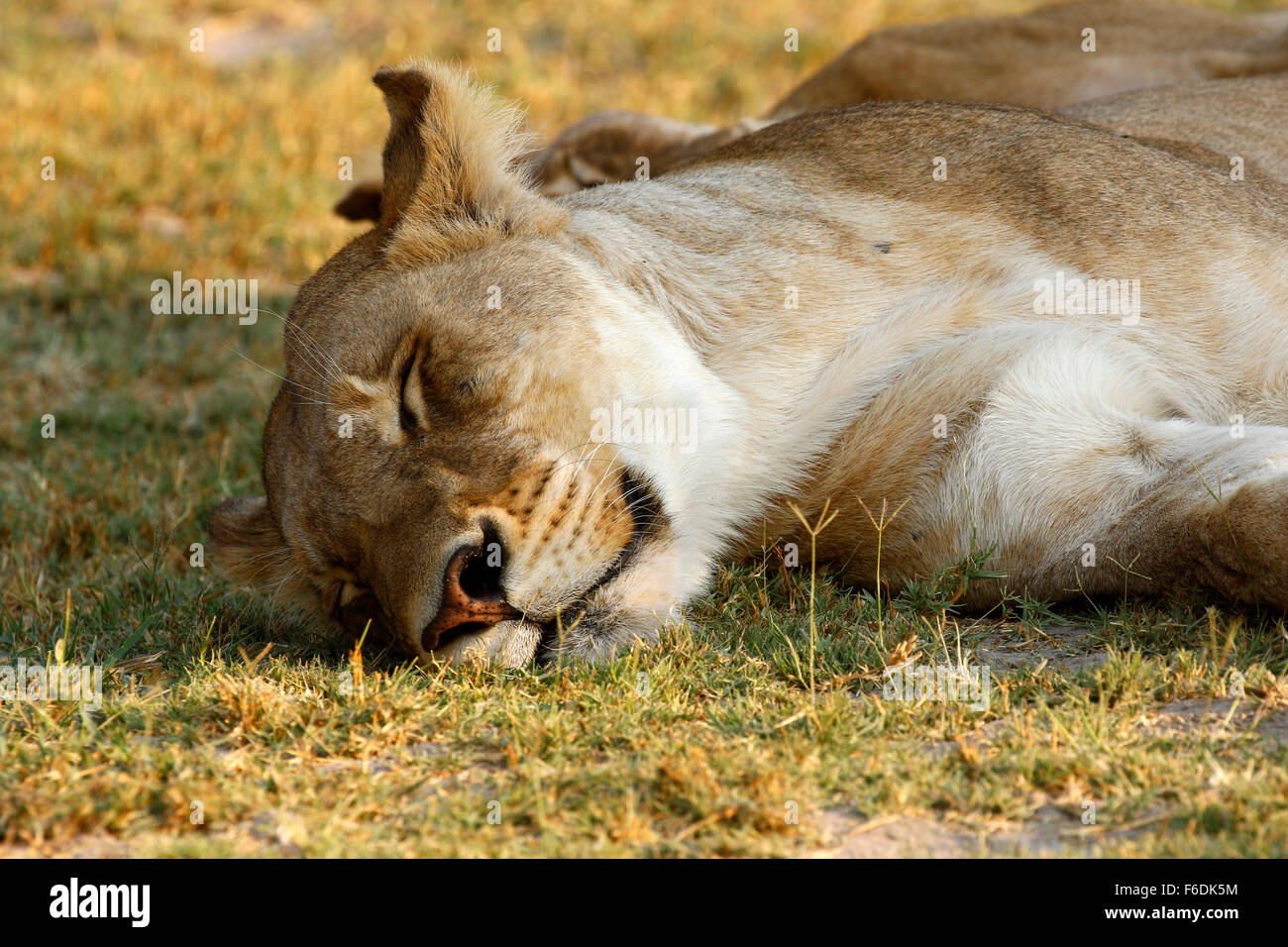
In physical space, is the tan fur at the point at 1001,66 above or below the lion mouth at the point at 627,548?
above

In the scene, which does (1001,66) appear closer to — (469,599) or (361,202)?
(361,202)

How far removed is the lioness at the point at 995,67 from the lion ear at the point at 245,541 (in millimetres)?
2583

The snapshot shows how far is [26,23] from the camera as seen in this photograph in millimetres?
11195

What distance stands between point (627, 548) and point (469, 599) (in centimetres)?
44

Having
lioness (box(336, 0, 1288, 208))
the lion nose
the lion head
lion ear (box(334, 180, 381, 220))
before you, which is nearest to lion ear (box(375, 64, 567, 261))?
the lion head

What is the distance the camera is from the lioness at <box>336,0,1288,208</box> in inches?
248

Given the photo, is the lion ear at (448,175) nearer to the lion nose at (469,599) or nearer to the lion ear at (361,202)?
the lion nose at (469,599)

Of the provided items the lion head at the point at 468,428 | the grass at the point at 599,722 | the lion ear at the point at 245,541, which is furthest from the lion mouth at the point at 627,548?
the lion ear at the point at 245,541

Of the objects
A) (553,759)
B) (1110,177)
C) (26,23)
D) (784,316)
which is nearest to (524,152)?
(784,316)

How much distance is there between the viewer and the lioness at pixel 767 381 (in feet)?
10.4

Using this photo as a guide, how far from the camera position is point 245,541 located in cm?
395

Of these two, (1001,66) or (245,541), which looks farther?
(1001,66)

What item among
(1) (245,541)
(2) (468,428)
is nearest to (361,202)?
(1) (245,541)

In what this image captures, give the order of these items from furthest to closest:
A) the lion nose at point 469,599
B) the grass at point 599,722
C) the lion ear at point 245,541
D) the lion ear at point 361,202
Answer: the lion ear at point 361,202
the lion ear at point 245,541
the lion nose at point 469,599
the grass at point 599,722
